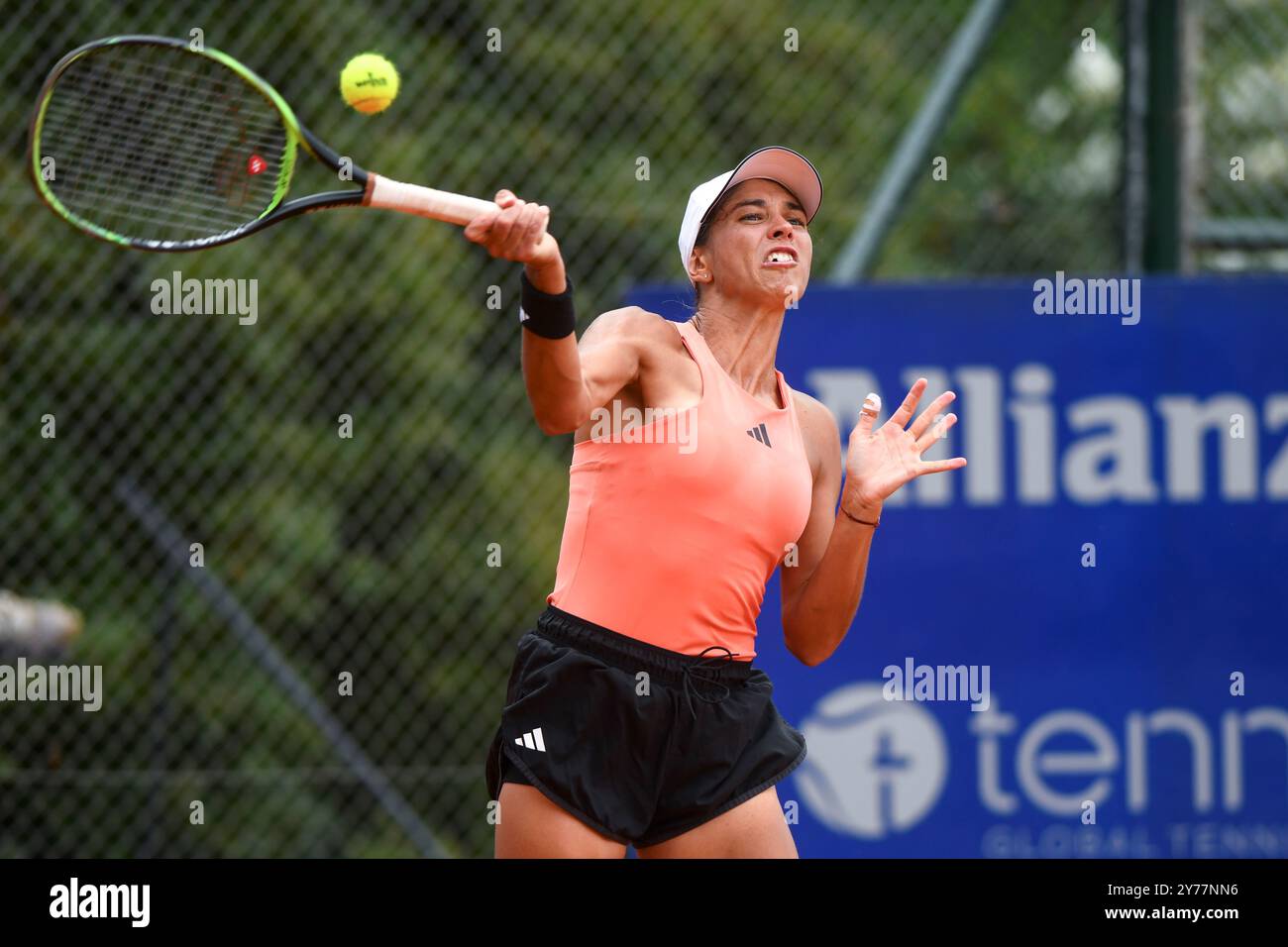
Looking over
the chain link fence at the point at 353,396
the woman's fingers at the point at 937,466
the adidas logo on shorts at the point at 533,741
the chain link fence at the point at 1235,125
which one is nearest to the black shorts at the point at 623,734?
the adidas logo on shorts at the point at 533,741

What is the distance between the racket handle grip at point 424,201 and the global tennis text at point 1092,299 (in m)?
2.73

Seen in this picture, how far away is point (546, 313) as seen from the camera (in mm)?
2836

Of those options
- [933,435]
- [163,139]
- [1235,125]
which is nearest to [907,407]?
[933,435]

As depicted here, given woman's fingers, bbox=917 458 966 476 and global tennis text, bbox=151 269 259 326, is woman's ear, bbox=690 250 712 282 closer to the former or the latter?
woman's fingers, bbox=917 458 966 476

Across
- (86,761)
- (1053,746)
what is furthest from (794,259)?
(86,761)

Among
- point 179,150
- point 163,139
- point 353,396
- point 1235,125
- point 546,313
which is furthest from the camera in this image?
point 353,396

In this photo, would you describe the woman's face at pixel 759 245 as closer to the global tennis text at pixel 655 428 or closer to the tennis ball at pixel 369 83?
the global tennis text at pixel 655 428

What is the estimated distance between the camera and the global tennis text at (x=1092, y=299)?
17.1ft

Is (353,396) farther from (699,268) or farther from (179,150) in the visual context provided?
(699,268)

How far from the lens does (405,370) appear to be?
6871mm

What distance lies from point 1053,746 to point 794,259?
2.32 meters

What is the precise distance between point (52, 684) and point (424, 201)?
319 cm

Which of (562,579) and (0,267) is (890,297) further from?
(0,267)

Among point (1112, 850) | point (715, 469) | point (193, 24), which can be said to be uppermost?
point (193, 24)
